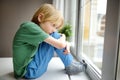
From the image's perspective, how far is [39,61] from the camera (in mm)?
1067

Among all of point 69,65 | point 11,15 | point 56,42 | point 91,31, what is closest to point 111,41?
point 56,42

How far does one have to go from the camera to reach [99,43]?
1124 millimetres

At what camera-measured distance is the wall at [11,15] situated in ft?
6.99

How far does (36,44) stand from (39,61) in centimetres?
12

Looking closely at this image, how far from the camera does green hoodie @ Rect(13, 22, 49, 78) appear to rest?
1.01 meters

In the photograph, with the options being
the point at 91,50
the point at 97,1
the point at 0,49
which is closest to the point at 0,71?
the point at 91,50

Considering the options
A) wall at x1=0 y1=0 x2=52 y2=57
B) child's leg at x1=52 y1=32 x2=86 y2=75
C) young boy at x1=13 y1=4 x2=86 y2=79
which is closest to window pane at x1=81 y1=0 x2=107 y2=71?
child's leg at x1=52 y1=32 x2=86 y2=75

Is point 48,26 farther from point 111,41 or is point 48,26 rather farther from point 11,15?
point 11,15

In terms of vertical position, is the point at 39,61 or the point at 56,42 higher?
the point at 56,42

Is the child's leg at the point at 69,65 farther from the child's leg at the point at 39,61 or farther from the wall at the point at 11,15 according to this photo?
the wall at the point at 11,15

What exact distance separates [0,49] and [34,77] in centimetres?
127

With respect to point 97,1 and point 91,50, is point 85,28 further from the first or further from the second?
point 97,1

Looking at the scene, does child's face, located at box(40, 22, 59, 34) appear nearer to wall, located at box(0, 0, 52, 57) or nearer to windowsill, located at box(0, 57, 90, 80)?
windowsill, located at box(0, 57, 90, 80)

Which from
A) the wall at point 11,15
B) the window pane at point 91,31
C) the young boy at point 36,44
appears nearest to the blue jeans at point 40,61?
the young boy at point 36,44
